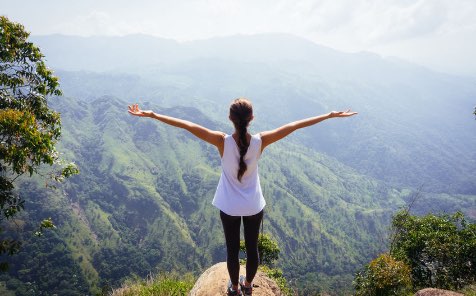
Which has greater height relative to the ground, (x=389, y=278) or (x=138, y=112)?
(x=138, y=112)

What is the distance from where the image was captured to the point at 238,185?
5.14 m

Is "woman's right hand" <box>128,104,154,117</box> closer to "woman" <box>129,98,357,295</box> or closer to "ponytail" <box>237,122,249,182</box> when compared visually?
"woman" <box>129,98,357,295</box>

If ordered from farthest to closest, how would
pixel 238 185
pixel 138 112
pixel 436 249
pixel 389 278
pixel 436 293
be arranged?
pixel 436 249 < pixel 389 278 < pixel 436 293 < pixel 138 112 < pixel 238 185

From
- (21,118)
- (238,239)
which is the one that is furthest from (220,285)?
(21,118)

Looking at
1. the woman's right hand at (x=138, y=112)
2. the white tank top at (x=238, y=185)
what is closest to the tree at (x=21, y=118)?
the woman's right hand at (x=138, y=112)

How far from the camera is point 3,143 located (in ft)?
24.1

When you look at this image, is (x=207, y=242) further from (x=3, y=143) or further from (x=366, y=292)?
(x=3, y=143)

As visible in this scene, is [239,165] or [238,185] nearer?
[239,165]

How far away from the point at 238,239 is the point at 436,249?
25.9 m

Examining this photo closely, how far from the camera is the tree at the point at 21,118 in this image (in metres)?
7.30

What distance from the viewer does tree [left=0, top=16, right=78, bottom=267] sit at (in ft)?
23.9

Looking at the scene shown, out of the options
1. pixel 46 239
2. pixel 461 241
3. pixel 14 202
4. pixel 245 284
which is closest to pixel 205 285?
pixel 245 284

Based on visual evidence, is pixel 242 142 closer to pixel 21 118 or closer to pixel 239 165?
pixel 239 165

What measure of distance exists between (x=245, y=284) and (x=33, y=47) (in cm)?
908
